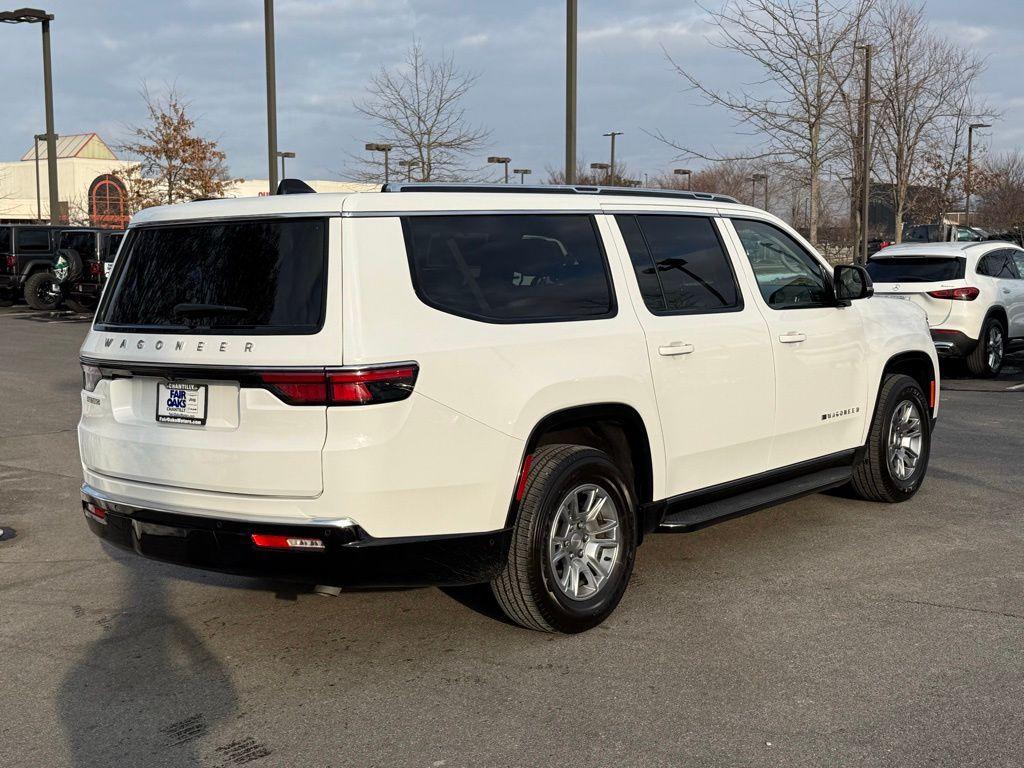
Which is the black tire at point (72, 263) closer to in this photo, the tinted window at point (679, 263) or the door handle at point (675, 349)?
the tinted window at point (679, 263)

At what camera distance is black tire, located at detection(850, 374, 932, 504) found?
22.3 ft

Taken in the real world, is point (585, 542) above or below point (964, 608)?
above

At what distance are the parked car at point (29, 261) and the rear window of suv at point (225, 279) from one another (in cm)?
2534

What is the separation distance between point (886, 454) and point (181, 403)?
4.49 metres

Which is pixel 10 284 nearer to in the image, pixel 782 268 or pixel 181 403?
pixel 782 268

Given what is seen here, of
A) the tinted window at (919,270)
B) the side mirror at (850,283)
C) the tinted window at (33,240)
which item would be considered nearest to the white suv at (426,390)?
the side mirror at (850,283)

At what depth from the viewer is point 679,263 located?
546 cm

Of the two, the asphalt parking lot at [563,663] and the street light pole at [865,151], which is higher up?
the street light pole at [865,151]

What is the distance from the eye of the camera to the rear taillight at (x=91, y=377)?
4.71 meters

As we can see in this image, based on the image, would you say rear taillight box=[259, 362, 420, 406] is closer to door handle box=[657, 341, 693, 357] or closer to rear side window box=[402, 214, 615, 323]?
rear side window box=[402, 214, 615, 323]

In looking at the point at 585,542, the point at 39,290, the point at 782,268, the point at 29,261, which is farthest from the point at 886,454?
the point at 29,261

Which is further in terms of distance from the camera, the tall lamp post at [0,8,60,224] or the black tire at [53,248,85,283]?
the tall lamp post at [0,8,60,224]

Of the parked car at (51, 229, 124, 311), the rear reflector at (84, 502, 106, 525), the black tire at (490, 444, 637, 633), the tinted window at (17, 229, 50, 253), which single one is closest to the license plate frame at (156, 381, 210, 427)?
the rear reflector at (84, 502, 106, 525)

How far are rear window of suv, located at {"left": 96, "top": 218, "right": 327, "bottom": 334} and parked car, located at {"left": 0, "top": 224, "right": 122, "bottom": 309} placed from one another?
25.3 metres
